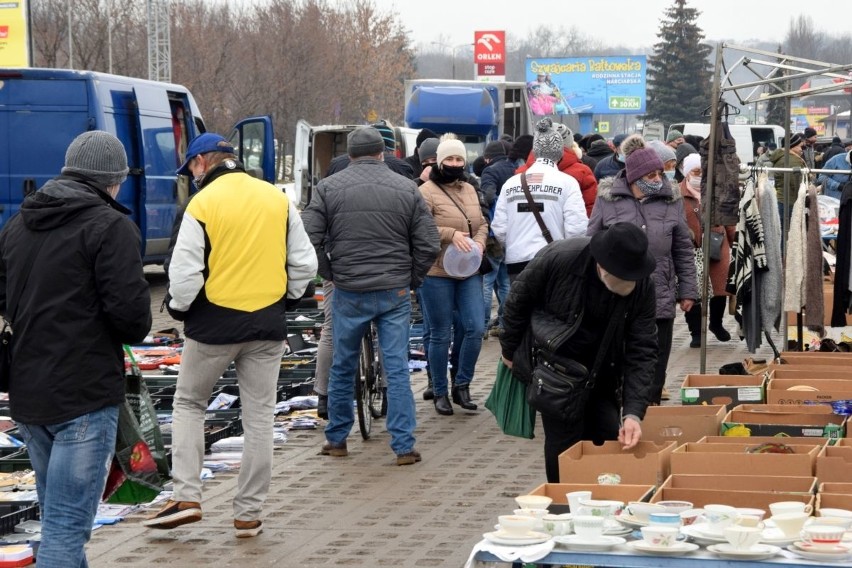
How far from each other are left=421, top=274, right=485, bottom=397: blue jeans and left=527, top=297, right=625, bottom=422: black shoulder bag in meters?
3.82

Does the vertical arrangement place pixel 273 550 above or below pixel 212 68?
below

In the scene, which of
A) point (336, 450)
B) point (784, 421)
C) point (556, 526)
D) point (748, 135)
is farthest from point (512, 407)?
point (748, 135)

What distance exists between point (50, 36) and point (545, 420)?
37.1 m

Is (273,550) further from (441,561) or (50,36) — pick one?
(50,36)

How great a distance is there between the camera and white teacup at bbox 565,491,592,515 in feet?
16.2

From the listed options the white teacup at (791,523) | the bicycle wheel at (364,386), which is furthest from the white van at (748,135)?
the white teacup at (791,523)

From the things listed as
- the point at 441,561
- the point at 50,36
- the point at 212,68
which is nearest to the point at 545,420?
the point at 441,561

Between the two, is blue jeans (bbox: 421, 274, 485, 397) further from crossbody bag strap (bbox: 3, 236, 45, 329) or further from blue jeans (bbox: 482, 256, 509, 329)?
crossbody bag strap (bbox: 3, 236, 45, 329)

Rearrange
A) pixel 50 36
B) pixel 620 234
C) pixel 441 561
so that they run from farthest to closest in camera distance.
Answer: pixel 50 36 < pixel 441 561 < pixel 620 234

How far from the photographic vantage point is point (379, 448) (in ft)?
30.3

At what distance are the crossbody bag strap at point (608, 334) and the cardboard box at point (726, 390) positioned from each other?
5.25 feet

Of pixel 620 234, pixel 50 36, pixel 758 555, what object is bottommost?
pixel 758 555

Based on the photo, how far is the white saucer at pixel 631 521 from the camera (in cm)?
472

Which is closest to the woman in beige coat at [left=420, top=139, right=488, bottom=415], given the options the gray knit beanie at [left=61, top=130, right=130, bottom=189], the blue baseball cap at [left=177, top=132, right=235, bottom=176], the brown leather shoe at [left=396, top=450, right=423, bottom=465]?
the brown leather shoe at [left=396, top=450, right=423, bottom=465]
